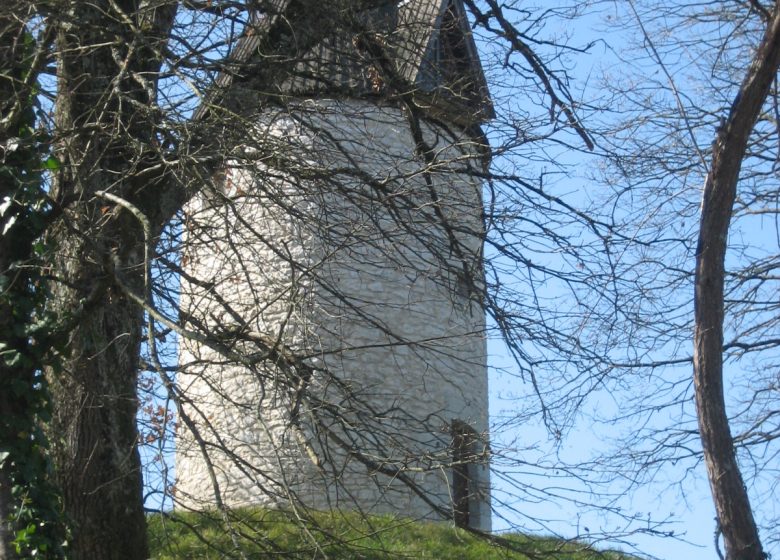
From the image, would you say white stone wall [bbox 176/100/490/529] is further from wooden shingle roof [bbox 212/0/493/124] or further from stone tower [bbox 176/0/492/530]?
wooden shingle roof [bbox 212/0/493/124]

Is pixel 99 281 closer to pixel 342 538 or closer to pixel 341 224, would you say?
pixel 341 224

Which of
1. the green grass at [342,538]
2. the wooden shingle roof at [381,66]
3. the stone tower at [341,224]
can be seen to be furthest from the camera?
the green grass at [342,538]

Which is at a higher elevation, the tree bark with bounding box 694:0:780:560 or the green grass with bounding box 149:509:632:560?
the tree bark with bounding box 694:0:780:560

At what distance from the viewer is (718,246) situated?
7.18 m

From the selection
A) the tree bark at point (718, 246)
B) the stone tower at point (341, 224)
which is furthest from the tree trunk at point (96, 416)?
the tree bark at point (718, 246)

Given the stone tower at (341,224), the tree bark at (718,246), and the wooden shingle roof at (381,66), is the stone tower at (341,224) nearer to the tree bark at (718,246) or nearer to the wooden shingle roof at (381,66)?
the wooden shingle roof at (381,66)

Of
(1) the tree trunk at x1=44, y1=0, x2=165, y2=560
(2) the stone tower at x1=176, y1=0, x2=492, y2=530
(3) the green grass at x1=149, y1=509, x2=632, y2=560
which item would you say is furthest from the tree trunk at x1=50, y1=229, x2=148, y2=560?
(3) the green grass at x1=149, y1=509, x2=632, y2=560

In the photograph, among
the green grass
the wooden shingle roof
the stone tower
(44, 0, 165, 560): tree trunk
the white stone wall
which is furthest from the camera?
the green grass

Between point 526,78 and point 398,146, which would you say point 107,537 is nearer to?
point 526,78

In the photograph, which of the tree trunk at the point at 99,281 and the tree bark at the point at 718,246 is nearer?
the tree trunk at the point at 99,281

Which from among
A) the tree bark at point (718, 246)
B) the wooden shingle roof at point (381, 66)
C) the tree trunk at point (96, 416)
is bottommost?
the tree trunk at point (96, 416)

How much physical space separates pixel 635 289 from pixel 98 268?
3.28m

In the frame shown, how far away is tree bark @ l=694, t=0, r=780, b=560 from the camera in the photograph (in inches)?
272

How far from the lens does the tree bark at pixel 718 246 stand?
22.7 feet
